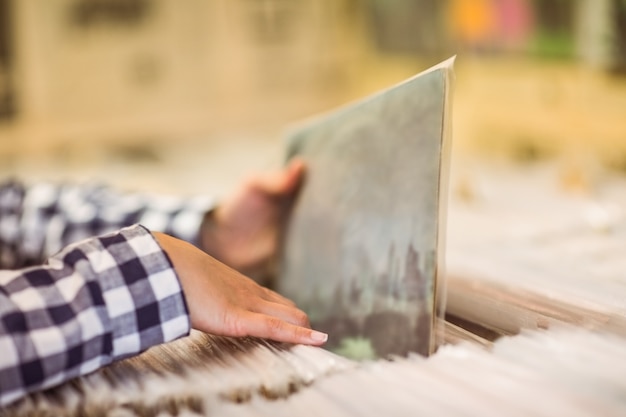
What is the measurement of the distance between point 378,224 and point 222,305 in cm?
16

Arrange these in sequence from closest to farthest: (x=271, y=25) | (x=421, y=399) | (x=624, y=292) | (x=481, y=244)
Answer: (x=421, y=399)
(x=624, y=292)
(x=481, y=244)
(x=271, y=25)

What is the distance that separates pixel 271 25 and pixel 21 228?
1.06 meters

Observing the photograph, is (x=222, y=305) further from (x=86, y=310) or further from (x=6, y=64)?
(x=6, y=64)

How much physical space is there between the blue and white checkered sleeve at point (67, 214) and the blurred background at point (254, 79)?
0.25 m

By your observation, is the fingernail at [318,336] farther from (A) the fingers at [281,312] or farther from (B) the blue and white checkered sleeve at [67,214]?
(B) the blue and white checkered sleeve at [67,214]

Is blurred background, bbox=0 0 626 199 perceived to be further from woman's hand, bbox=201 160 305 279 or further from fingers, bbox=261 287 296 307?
fingers, bbox=261 287 296 307

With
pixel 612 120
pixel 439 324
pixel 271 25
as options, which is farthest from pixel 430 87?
pixel 271 25

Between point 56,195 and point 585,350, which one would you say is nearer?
point 585,350

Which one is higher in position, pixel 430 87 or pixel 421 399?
pixel 430 87

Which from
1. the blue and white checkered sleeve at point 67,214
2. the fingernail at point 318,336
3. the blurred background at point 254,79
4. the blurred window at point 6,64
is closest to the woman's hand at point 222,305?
the fingernail at point 318,336

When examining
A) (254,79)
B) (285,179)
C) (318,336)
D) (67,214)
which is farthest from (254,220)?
(254,79)

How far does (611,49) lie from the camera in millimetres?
1055

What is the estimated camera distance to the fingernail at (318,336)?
45 centimetres

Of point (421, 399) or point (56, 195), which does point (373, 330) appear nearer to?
point (421, 399)
